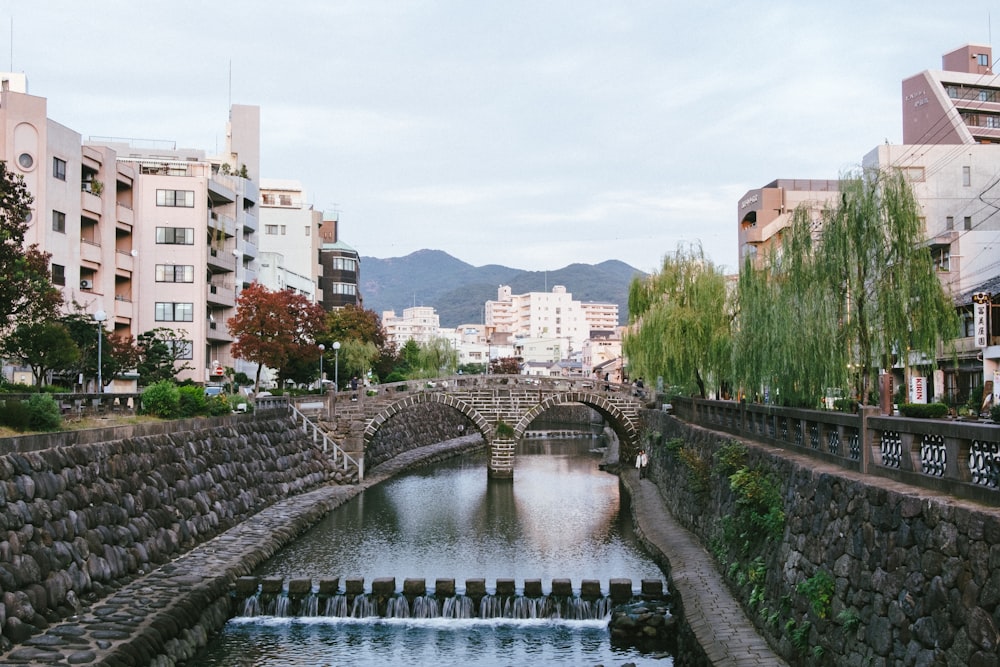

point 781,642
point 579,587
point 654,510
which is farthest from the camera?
point 654,510

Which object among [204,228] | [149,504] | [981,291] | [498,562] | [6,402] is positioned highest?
[204,228]

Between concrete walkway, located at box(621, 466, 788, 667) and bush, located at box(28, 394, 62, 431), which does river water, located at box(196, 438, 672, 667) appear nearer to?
concrete walkway, located at box(621, 466, 788, 667)

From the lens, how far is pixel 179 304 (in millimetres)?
47938

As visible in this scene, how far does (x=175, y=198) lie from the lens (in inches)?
1893

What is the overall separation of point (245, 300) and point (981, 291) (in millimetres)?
32000

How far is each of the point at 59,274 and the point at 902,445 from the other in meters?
35.7

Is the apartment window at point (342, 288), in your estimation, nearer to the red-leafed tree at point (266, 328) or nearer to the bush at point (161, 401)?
the red-leafed tree at point (266, 328)

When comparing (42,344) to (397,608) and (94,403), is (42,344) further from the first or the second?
(397,608)

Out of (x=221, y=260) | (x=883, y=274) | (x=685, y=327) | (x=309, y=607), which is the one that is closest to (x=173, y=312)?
(x=221, y=260)

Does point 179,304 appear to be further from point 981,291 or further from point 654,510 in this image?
point 981,291

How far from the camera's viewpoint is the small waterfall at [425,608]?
18.7 metres

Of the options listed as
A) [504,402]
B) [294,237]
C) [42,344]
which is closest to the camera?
[42,344]

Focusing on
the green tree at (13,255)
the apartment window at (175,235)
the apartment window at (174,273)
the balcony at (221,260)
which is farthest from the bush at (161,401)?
the balcony at (221,260)

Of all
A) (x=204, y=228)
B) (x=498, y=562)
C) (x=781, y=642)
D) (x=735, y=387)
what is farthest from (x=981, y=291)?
(x=204, y=228)
